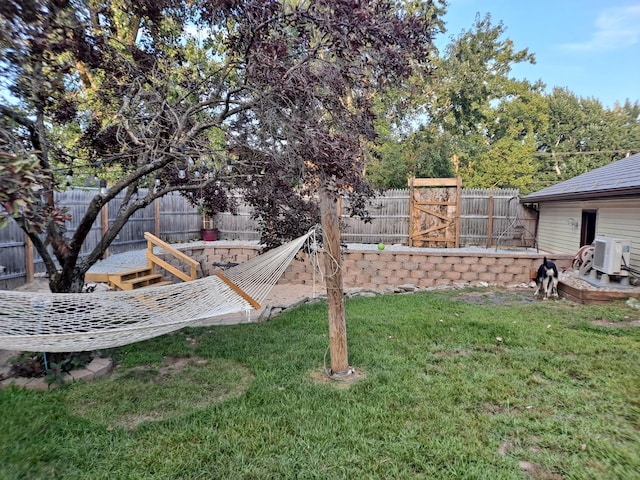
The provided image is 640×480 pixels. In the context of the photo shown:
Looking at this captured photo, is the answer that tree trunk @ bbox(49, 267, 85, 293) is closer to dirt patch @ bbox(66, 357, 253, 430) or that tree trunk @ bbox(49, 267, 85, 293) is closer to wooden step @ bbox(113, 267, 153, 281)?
dirt patch @ bbox(66, 357, 253, 430)

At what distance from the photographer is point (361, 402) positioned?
2496 mm

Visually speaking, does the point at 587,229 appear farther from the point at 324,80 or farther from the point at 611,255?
the point at 324,80

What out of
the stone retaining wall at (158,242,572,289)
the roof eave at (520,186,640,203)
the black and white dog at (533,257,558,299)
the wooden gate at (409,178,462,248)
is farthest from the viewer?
the wooden gate at (409,178,462,248)

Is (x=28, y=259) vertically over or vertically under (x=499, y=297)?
over

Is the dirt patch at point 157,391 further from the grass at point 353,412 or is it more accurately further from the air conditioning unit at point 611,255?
the air conditioning unit at point 611,255

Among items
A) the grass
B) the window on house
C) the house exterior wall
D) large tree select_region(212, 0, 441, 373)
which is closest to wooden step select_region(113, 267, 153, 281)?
the grass

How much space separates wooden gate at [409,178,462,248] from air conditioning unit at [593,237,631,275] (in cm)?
345

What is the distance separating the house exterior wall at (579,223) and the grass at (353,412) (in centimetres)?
292

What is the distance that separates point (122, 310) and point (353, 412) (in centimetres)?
184

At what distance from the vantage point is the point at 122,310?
280cm

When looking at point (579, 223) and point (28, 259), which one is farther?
point (579, 223)

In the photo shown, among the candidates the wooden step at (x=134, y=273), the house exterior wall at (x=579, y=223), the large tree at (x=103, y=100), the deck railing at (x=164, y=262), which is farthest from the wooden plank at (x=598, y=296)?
the wooden step at (x=134, y=273)

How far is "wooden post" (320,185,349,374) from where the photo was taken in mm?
2848

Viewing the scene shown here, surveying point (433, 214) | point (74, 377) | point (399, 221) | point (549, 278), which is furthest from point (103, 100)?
point (433, 214)
